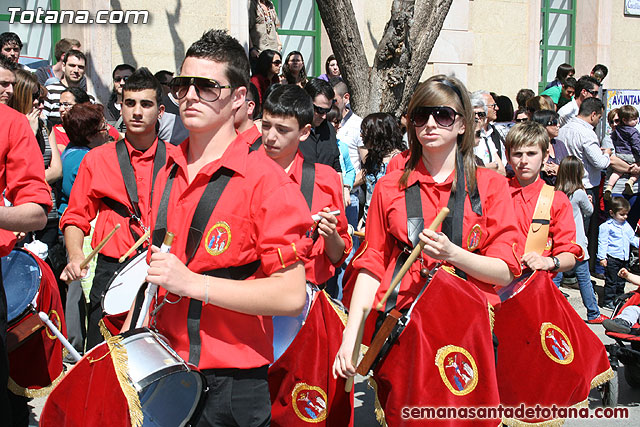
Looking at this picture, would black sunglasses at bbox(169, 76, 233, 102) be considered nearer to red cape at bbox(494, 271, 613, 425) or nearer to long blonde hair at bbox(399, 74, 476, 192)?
long blonde hair at bbox(399, 74, 476, 192)

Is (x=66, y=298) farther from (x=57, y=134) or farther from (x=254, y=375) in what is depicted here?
(x=254, y=375)

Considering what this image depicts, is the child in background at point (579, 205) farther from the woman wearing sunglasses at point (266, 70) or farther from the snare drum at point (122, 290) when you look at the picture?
the snare drum at point (122, 290)

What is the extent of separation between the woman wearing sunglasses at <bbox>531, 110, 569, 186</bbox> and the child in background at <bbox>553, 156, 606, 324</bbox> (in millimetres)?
414

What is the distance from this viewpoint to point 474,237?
3664mm

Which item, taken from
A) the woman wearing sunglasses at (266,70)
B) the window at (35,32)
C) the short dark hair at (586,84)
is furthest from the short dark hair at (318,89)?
the window at (35,32)

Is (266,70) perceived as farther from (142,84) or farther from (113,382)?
(113,382)

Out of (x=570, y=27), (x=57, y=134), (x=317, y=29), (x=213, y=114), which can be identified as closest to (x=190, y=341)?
(x=213, y=114)

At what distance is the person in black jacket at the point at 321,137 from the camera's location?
6.78 meters

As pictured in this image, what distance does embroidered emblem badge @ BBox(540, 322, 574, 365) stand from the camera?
14.3 ft

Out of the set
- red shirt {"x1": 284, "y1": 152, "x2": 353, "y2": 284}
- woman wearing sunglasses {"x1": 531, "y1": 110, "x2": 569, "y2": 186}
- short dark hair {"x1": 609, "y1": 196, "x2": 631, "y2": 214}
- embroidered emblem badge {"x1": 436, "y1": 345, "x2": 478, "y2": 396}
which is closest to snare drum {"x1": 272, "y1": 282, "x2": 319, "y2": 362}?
red shirt {"x1": 284, "y1": 152, "x2": 353, "y2": 284}

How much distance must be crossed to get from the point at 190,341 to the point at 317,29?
12011 mm

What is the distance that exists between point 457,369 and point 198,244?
126cm

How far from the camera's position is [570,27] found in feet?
58.5

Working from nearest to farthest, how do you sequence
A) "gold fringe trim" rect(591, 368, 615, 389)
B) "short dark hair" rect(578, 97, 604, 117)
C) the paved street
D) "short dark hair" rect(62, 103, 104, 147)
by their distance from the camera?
"gold fringe trim" rect(591, 368, 615, 389) < the paved street < "short dark hair" rect(62, 103, 104, 147) < "short dark hair" rect(578, 97, 604, 117)
